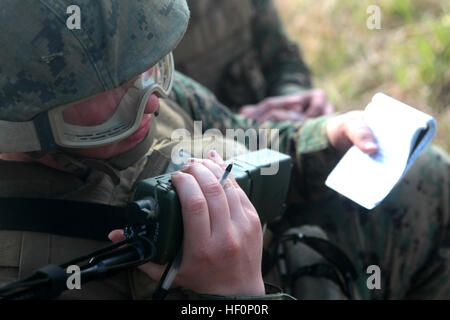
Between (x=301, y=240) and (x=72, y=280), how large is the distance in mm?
905

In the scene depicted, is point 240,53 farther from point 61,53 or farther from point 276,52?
point 61,53

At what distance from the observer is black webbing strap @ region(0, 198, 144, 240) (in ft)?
5.12

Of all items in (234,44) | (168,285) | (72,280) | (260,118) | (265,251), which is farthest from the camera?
(234,44)

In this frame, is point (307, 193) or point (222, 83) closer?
point (307, 193)

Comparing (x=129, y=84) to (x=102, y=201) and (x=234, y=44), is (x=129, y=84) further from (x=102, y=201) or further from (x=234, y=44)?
(x=234, y=44)

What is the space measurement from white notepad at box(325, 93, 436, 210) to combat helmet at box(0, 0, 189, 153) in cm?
71

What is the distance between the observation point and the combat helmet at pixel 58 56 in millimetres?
1398

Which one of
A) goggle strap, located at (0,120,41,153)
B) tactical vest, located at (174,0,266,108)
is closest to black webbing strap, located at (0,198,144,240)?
goggle strap, located at (0,120,41,153)

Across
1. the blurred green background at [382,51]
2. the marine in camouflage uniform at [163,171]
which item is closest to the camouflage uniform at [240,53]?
the blurred green background at [382,51]

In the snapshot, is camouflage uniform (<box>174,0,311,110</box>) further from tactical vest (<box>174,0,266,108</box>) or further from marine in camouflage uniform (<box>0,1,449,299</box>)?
marine in camouflage uniform (<box>0,1,449,299</box>)

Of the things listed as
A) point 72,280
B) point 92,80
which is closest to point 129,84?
point 92,80

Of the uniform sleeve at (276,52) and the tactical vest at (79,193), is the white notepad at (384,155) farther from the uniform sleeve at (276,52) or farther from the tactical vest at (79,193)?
the uniform sleeve at (276,52)

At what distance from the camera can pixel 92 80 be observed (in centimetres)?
144

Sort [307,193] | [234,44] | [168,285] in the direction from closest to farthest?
[168,285] < [307,193] < [234,44]
